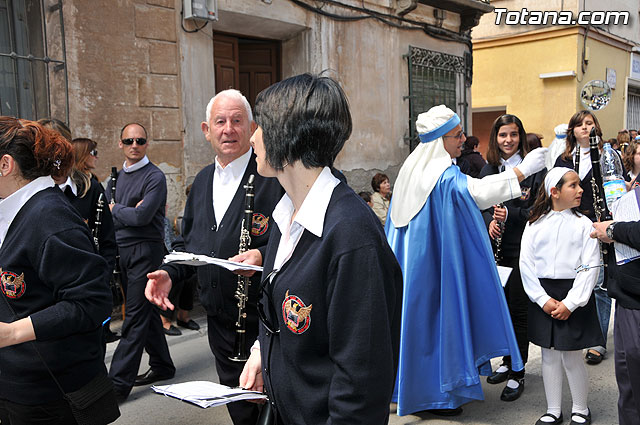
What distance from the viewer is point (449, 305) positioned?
3.64m

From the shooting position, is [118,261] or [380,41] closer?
[118,261]

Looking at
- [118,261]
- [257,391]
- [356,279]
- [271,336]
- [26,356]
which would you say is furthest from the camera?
[118,261]

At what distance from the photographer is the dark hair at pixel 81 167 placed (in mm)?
3979

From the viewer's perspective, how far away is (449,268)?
12.0 feet

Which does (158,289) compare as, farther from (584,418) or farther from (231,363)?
(584,418)

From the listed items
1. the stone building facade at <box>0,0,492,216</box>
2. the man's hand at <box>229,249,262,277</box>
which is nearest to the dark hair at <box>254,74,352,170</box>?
the man's hand at <box>229,249,262,277</box>

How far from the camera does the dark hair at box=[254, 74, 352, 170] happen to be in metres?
1.56

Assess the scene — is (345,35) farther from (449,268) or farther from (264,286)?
(264,286)

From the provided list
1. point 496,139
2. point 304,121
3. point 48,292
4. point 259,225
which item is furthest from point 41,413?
point 496,139

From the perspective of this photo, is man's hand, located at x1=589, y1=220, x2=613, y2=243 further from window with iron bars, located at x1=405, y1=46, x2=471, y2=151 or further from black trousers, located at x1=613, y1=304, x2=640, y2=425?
window with iron bars, located at x1=405, y1=46, x2=471, y2=151

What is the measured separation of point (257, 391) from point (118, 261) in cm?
310

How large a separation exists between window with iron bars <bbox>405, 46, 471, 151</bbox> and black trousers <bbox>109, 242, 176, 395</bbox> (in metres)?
6.59

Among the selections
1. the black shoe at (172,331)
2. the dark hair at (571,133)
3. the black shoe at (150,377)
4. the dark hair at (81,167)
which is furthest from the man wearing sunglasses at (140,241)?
the dark hair at (571,133)

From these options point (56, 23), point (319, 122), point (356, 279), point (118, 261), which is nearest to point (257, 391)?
point (356, 279)
